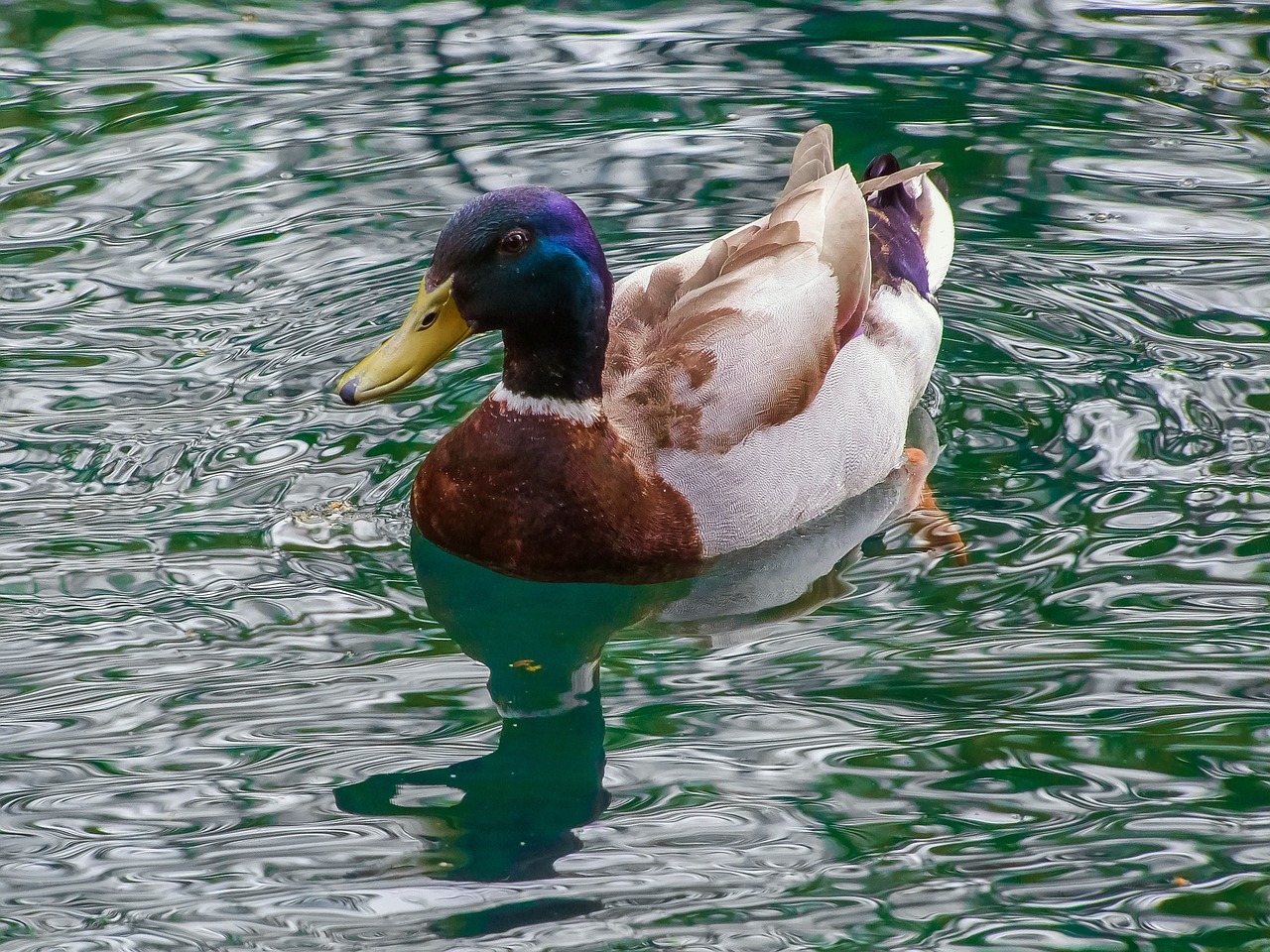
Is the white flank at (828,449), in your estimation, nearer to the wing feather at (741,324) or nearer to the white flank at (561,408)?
the wing feather at (741,324)

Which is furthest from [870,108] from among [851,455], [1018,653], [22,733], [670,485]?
[22,733]

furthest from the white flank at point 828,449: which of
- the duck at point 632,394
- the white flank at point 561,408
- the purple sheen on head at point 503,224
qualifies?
the purple sheen on head at point 503,224

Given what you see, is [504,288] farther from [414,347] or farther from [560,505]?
[560,505]

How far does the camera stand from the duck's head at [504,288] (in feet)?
18.0

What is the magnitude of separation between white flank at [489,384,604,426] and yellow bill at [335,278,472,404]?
0.34 meters

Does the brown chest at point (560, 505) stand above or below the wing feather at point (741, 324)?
below

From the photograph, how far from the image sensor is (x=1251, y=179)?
27.1ft

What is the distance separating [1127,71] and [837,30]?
1613mm

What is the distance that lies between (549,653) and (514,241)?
132 cm

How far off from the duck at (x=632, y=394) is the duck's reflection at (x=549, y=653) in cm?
8

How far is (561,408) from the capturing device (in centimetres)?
578

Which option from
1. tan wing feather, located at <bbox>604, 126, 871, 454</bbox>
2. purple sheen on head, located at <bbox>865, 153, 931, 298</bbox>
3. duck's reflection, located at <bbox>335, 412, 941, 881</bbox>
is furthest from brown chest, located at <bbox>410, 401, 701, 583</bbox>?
purple sheen on head, located at <bbox>865, 153, 931, 298</bbox>

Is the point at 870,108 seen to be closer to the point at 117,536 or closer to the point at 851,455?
the point at 851,455

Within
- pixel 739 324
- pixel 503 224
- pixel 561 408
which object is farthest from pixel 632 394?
pixel 503 224
